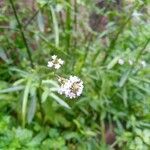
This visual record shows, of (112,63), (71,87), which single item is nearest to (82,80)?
(112,63)

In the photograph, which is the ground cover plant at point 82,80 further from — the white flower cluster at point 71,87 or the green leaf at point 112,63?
the white flower cluster at point 71,87

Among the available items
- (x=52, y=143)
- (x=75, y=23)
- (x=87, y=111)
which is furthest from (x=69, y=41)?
(x=52, y=143)

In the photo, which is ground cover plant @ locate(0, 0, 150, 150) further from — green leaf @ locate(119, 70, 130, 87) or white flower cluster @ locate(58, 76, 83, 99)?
white flower cluster @ locate(58, 76, 83, 99)

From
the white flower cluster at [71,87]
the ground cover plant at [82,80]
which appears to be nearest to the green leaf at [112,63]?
the ground cover plant at [82,80]

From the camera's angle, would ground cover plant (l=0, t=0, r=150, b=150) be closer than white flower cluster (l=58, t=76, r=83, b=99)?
No

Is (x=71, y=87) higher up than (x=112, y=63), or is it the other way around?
(x=71, y=87)

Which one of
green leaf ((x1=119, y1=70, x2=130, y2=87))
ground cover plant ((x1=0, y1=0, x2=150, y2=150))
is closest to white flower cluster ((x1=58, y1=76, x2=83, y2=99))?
ground cover plant ((x1=0, y1=0, x2=150, y2=150))

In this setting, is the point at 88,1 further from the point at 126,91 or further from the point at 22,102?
the point at 22,102

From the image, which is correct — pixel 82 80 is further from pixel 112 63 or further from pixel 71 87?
pixel 71 87
